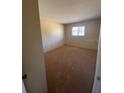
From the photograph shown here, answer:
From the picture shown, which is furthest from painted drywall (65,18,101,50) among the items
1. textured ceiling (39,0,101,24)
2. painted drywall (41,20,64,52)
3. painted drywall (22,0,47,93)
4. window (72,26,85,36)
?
painted drywall (22,0,47,93)

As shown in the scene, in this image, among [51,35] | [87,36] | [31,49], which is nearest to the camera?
[31,49]

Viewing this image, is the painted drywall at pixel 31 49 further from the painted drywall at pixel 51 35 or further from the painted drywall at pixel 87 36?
the painted drywall at pixel 87 36

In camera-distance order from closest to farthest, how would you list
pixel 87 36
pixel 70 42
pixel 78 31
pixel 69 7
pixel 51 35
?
pixel 69 7 → pixel 51 35 → pixel 87 36 → pixel 78 31 → pixel 70 42

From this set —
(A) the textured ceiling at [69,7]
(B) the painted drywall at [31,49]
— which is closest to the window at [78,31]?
(A) the textured ceiling at [69,7]

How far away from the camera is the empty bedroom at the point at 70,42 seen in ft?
12.0

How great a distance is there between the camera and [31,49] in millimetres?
2240

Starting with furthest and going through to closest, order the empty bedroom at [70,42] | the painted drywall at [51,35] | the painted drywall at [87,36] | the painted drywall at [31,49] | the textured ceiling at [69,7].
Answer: the painted drywall at [87,36], the painted drywall at [51,35], the textured ceiling at [69,7], the empty bedroom at [70,42], the painted drywall at [31,49]

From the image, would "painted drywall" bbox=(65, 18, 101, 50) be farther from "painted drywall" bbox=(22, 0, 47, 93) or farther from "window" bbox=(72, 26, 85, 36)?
"painted drywall" bbox=(22, 0, 47, 93)

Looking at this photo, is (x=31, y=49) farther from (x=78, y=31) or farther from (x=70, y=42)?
(x=70, y=42)

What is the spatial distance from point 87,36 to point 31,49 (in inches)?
307

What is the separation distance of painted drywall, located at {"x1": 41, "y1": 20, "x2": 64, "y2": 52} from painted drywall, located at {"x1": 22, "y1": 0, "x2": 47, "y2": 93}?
18.2 feet

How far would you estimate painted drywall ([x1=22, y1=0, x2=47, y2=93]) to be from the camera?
2015 millimetres

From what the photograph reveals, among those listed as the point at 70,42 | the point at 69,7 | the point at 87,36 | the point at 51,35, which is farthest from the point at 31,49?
the point at 70,42
